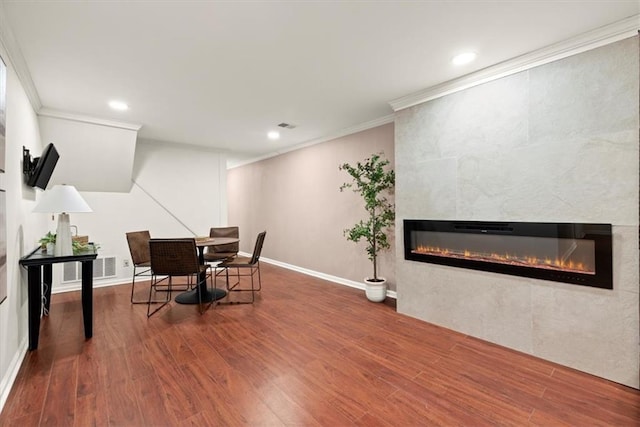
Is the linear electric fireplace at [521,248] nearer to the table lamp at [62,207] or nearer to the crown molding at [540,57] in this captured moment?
the crown molding at [540,57]

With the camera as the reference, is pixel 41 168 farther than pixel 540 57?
Yes

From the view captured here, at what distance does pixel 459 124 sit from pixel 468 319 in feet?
6.27

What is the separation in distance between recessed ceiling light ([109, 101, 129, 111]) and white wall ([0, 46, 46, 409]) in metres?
0.73

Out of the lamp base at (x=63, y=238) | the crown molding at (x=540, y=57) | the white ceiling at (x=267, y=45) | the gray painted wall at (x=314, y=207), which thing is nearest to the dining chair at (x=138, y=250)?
the lamp base at (x=63, y=238)

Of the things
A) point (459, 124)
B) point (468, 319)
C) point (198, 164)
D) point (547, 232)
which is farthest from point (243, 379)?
point (198, 164)

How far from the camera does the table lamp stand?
2.49 meters

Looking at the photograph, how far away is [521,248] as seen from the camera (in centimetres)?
249

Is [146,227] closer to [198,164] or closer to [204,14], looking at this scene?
[198,164]

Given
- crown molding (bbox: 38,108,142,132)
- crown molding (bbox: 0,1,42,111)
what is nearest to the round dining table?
crown molding (bbox: 38,108,142,132)

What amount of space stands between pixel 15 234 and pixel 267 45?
2.49 m

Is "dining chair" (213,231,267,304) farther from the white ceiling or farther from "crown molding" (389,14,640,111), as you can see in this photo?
"crown molding" (389,14,640,111)

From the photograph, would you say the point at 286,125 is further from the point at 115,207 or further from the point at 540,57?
the point at 115,207

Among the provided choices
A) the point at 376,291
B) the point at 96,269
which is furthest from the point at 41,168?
the point at 376,291

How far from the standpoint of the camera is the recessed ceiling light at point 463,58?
237cm
